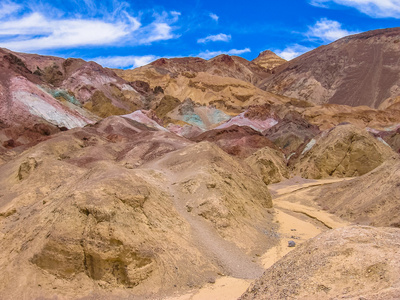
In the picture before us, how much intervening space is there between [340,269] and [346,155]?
19516 mm

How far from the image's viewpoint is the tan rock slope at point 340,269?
14.5ft

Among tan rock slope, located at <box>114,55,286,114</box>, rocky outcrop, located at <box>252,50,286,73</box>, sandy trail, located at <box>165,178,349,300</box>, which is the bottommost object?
sandy trail, located at <box>165,178,349,300</box>

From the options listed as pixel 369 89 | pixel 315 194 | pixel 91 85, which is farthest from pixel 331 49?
pixel 315 194

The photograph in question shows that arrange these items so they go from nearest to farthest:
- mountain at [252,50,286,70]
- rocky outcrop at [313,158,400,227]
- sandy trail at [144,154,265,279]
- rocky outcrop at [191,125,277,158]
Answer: sandy trail at [144,154,265,279] < rocky outcrop at [313,158,400,227] < rocky outcrop at [191,125,277,158] < mountain at [252,50,286,70]

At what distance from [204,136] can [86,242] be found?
96.1ft

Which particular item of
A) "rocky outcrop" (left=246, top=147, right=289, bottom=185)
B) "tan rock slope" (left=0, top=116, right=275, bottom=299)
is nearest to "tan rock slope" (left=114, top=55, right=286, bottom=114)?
"rocky outcrop" (left=246, top=147, right=289, bottom=185)

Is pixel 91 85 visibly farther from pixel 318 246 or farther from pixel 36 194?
pixel 318 246

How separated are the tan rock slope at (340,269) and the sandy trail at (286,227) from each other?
4.97 ft

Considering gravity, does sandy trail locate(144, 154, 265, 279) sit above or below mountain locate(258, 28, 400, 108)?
below

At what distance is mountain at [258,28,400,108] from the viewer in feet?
232

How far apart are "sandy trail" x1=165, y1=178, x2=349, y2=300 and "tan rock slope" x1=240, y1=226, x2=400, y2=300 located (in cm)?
151

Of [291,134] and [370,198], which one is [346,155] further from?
[291,134]

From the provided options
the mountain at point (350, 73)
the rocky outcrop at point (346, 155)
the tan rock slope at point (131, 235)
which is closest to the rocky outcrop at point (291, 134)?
the rocky outcrop at point (346, 155)

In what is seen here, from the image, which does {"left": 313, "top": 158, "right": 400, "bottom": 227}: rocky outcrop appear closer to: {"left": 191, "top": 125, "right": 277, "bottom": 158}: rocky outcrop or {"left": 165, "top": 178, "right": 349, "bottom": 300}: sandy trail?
{"left": 165, "top": 178, "right": 349, "bottom": 300}: sandy trail
